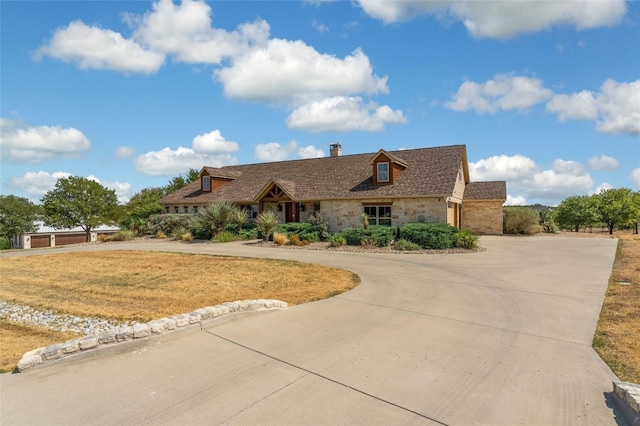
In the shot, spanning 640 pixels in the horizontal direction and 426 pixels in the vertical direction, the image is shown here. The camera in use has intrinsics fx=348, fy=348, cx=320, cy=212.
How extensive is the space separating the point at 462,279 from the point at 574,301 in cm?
294

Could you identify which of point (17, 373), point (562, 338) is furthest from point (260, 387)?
point (562, 338)

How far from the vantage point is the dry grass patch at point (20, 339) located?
17.6 ft

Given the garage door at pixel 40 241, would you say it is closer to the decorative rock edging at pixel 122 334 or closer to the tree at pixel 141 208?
the tree at pixel 141 208

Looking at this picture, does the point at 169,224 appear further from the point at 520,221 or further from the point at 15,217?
the point at 520,221

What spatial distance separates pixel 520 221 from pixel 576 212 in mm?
12806

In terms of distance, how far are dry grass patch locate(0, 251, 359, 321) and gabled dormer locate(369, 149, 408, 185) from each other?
12.0 meters

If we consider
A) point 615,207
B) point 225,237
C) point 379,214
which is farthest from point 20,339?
point 615,207

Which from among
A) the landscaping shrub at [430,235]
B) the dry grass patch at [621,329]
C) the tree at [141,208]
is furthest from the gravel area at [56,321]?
the tree at [141,208]

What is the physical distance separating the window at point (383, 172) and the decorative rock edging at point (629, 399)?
812 inches

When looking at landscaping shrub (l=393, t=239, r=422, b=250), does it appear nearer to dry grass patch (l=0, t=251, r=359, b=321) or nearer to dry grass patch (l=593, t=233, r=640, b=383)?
dry grass patch (l=0, t=251, r=359, b=321)

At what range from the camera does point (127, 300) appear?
891cm

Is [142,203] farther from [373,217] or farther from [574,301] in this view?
[574,301]

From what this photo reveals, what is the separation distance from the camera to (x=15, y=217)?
132 ft

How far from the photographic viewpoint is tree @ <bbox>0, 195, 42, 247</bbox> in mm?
39781
